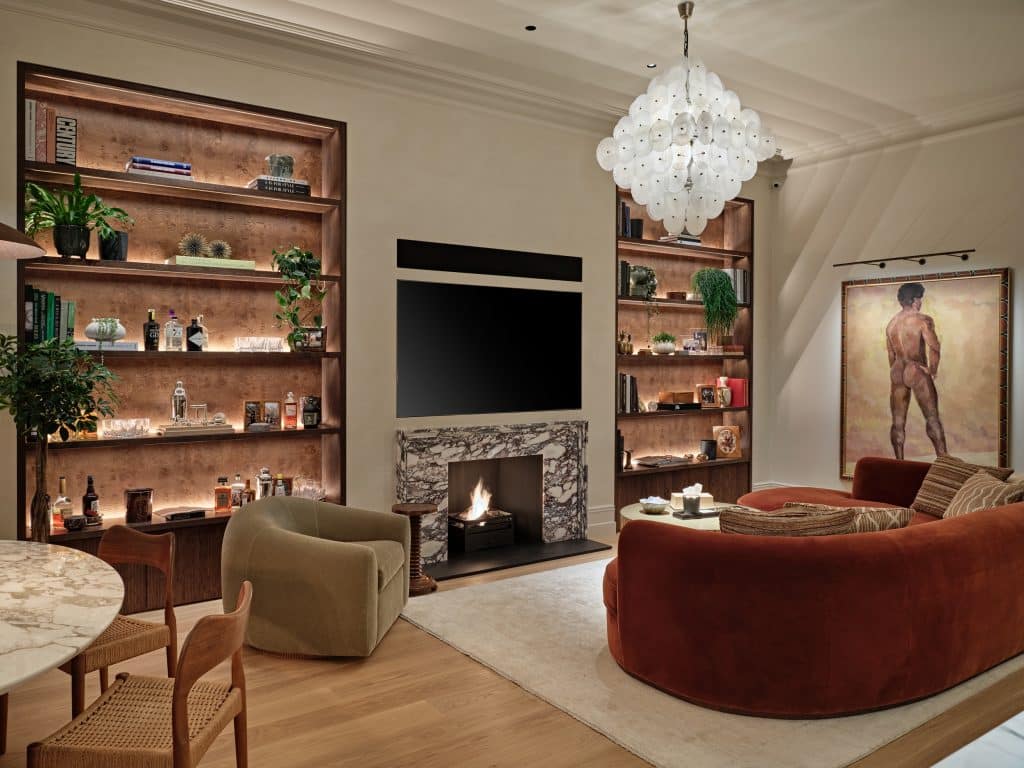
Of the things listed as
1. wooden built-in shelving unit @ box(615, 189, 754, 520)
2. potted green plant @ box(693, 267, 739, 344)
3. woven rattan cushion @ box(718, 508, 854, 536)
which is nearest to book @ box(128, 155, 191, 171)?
wooden built-in shelving unit @ box(615, 189, 754, 520)

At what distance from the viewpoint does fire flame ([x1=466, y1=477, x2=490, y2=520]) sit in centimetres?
573

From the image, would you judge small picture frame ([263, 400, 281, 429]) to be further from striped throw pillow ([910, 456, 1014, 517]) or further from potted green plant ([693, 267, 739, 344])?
striped throw pillow ([910, 456, 1014, 517])

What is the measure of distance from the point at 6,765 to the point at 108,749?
1.13 metres

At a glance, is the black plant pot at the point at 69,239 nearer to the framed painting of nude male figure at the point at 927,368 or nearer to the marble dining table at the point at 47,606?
the marble dining table at the point at 47,606

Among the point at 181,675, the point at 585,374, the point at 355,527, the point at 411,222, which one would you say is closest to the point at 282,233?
the point at 411,222

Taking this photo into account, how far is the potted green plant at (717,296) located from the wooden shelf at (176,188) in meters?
3.34

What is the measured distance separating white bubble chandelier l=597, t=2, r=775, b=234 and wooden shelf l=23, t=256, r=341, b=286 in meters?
2.07

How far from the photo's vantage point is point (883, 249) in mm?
6387

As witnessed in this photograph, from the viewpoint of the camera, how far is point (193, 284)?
4641mm

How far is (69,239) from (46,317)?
0.42m

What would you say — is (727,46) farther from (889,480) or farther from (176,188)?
(176,188)

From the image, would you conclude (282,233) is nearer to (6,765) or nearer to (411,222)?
(411,222)

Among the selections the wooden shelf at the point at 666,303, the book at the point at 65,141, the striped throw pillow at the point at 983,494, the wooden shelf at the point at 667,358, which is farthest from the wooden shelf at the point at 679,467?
the book at the point at 65,141

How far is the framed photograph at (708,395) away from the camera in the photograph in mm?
7020
